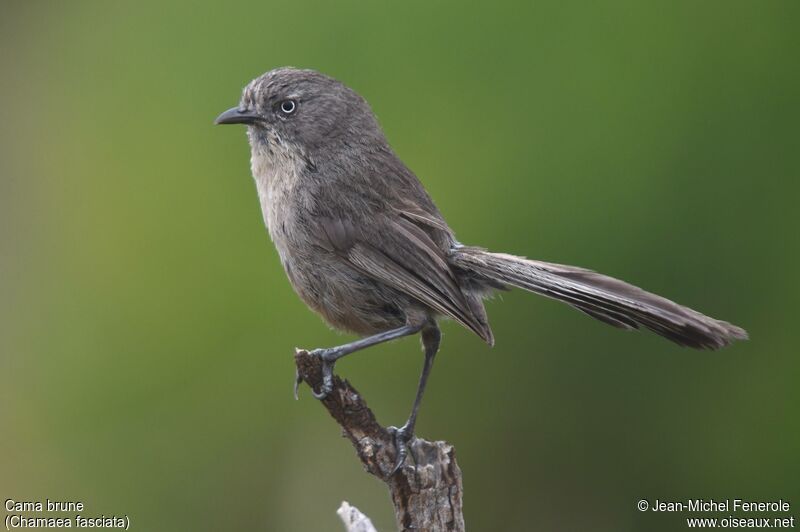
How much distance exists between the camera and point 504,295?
606 centimetres

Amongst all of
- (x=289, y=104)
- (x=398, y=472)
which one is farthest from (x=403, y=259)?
(x=289, y=104)

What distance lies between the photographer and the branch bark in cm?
434

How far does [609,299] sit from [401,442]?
977mm

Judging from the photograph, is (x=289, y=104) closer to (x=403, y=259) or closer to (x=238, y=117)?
(x=238, y=117)

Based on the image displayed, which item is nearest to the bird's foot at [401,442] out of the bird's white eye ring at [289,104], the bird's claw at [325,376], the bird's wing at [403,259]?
the bird's claw at [325,376]

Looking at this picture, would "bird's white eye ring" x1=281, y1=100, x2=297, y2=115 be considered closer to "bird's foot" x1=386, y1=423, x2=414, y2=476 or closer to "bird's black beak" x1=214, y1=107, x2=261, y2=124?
"bird's black beak" x1=214, y1=107, x2=261, y2=124

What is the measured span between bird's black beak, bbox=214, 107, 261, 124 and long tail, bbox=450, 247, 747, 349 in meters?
1.20

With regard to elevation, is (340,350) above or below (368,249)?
below

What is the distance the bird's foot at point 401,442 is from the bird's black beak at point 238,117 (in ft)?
5.27

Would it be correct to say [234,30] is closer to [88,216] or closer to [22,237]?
[88,216]

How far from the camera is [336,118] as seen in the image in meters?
5.21

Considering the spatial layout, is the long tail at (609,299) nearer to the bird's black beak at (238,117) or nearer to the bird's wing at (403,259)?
the bird's wing at (403,259)

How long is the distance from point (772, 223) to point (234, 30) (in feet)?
10.5

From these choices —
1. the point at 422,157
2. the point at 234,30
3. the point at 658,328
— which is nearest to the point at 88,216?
the point at 234,30
